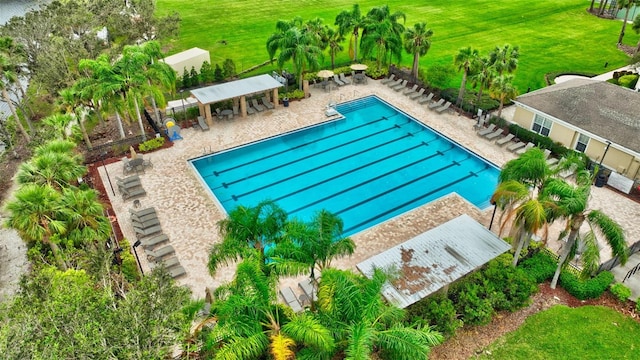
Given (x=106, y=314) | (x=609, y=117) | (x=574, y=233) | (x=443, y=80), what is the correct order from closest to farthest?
→ 1. (x=106, y=314)
2. (x=574, y=233)
3. (x=609, y=117)
4. (x=443, y=80)

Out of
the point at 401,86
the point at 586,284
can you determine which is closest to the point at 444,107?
the point at 401,86

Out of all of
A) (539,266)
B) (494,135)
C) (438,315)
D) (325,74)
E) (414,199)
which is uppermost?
(325,74)

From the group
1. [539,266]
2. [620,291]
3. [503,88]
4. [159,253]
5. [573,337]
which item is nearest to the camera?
[573,337]

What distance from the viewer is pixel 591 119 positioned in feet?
80.1

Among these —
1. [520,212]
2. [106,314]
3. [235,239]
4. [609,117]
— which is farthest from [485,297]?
[609,117]

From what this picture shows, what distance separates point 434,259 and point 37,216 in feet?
44.8

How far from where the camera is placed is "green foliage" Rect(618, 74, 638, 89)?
31.4 m

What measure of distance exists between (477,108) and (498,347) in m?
18.4

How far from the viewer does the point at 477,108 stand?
29.2m

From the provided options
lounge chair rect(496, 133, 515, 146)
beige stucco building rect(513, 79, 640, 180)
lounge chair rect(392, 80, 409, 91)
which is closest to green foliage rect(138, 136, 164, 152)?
lounge chair rect(392, 80, 409, 91)

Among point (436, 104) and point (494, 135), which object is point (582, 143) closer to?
point (494, 135)

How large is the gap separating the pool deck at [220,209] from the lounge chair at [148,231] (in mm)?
468

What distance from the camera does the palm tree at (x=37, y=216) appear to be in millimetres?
14047

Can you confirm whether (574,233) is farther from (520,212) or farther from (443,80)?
(443,80)
